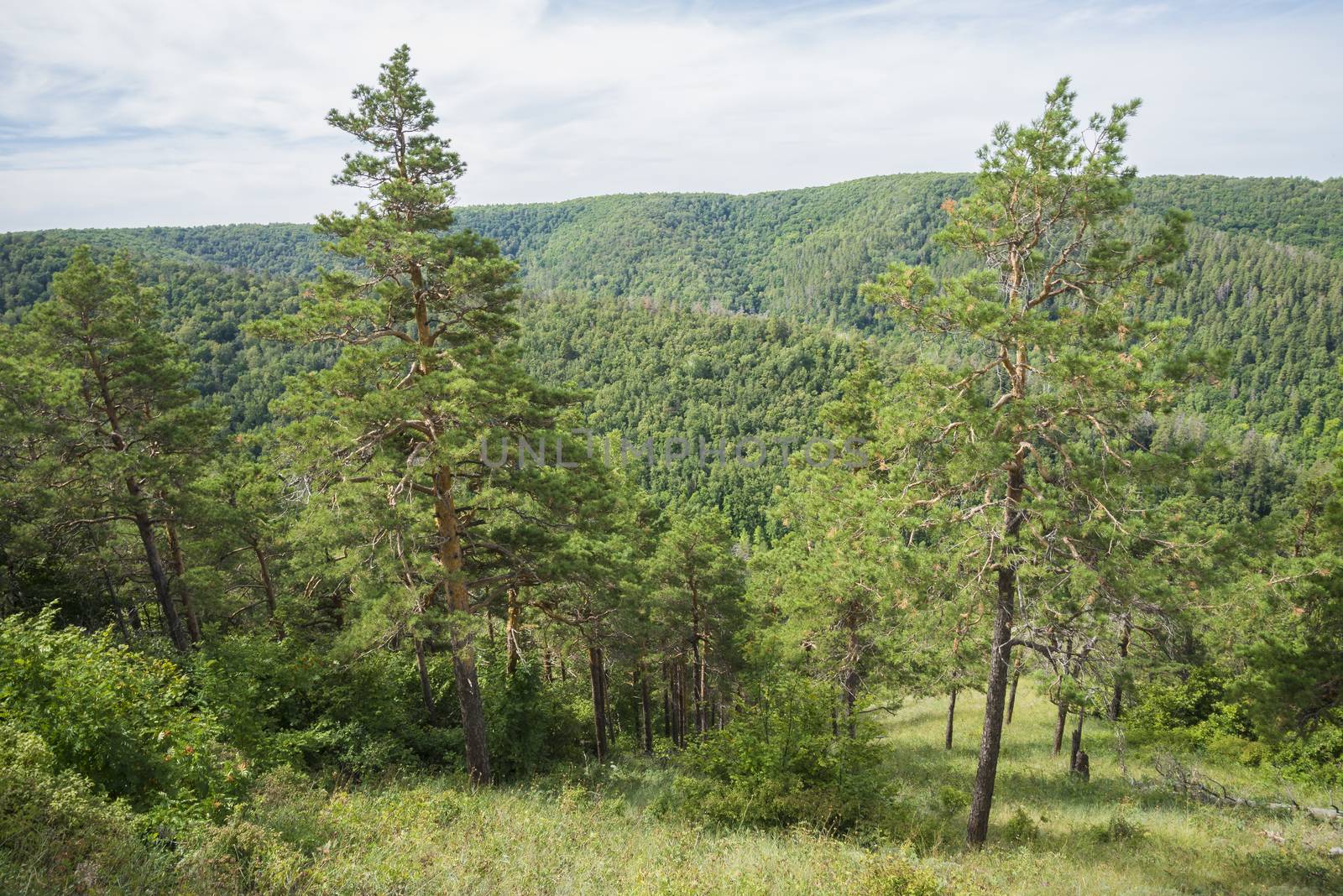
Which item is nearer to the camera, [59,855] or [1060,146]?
[59,855]

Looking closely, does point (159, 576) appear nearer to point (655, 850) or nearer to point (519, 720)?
point (519, 720)

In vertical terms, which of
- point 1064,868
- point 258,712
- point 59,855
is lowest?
point 1064,868

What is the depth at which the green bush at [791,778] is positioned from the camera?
10.0 m

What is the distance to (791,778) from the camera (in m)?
10.2

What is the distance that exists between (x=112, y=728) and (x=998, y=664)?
1094cm

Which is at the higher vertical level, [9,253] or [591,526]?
[9,253]

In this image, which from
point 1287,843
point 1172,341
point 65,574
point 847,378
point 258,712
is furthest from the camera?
point 847,378

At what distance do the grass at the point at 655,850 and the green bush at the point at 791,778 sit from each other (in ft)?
1.96

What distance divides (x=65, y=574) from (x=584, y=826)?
1402 cm

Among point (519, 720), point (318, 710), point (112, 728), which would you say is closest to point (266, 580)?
point (318, 710)

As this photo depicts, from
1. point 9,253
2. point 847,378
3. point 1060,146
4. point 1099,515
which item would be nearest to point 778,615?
point 847,378

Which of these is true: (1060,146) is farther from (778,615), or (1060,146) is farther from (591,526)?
(778,615)

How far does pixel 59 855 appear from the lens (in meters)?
4.66

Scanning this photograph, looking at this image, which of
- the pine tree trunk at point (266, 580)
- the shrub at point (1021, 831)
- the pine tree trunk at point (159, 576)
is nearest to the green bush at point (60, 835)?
the pine tree trunk at point (159, 576)
